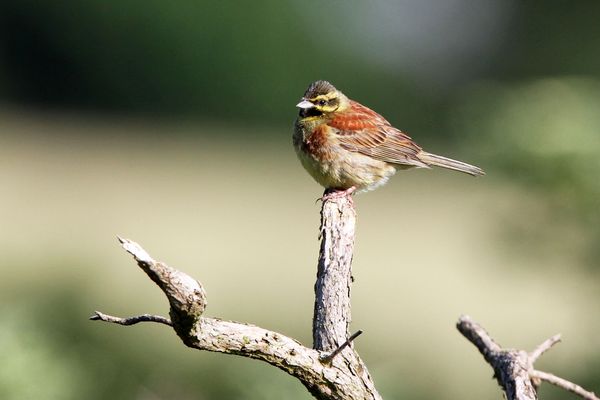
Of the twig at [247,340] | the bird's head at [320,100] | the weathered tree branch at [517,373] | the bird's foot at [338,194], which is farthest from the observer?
the bird's head at [320,100]

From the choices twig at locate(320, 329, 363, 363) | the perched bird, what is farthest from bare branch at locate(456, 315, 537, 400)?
the perched bird

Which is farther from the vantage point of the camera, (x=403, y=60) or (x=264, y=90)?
(x=403, y=60)

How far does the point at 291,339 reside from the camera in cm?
285

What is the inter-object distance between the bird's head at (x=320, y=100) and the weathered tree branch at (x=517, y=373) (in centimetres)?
263

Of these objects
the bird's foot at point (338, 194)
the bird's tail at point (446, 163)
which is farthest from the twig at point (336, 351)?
the bird's tail at point (446, 163)

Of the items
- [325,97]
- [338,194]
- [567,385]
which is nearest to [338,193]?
[338,194]

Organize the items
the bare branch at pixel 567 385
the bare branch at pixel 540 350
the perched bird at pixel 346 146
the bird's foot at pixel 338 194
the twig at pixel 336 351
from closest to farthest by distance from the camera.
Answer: the twig at pixel 336 351 → the bare branch at pixel 567 385 → the bare branch at pixel 540 350 → the bird's foot at pixel 338 194 → the perched bird at pixel 346 146

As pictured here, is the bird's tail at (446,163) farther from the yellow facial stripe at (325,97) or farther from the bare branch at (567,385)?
the bare branch at (567,385)

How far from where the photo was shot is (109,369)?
24.6 ft

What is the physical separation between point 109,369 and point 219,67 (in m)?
17.6

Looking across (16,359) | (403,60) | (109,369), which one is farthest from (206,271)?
(403,60)

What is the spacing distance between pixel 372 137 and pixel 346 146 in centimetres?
42

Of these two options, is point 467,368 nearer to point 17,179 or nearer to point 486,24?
point 17,179

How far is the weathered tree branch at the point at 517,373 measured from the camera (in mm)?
3219
